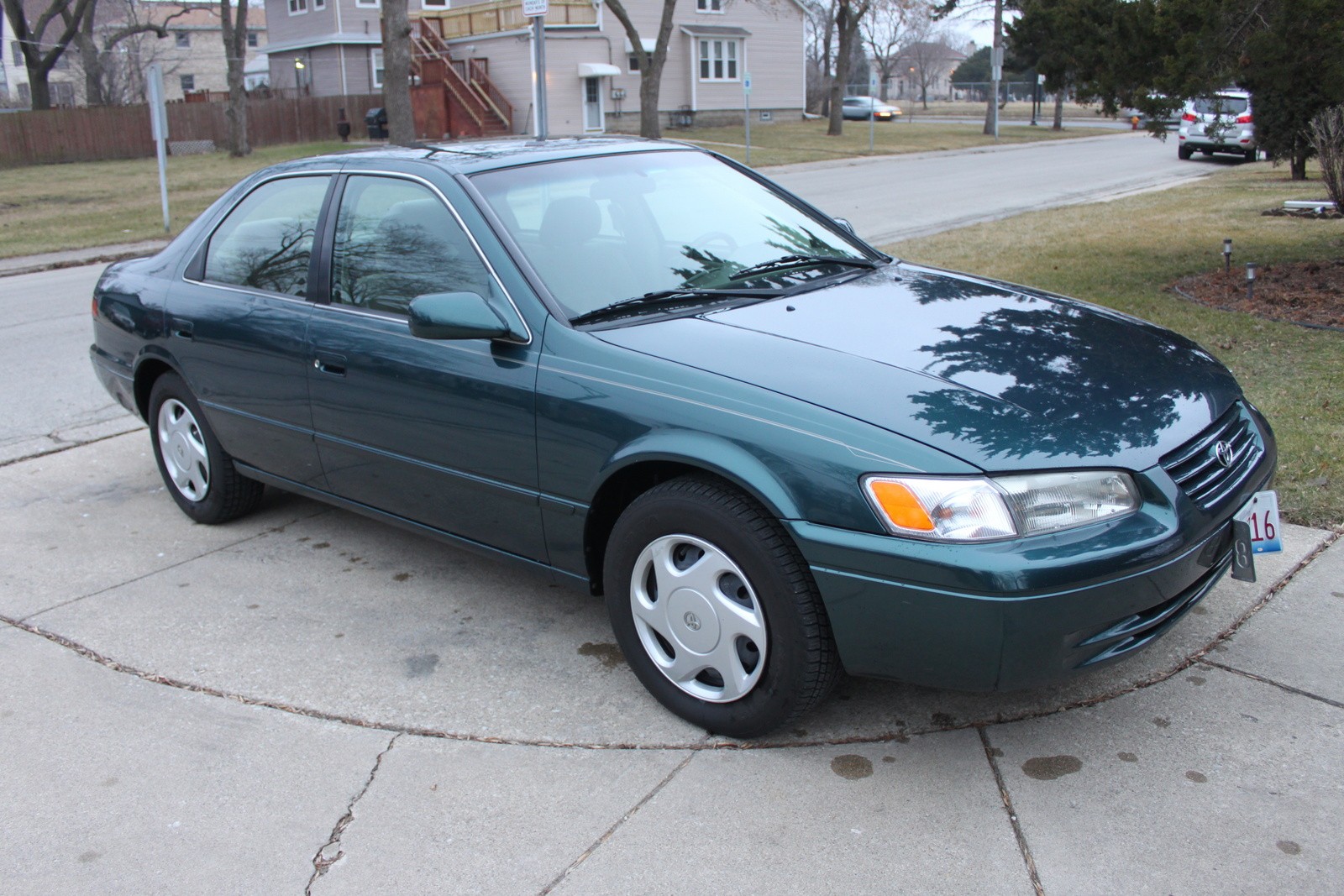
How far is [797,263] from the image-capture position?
4324 mm

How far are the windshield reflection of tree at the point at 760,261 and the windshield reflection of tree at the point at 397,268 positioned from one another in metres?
0.74

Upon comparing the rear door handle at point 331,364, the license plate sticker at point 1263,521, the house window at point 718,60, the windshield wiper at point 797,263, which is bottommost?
the license plate sticker at point 1263,521

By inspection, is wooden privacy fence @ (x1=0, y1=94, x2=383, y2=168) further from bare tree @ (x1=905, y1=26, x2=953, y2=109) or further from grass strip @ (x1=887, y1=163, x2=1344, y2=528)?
bare tree @ (x1=905, y1=26, x2=953, y2=109)

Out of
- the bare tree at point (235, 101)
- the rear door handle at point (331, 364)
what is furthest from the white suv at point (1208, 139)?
the bare tree at point (235, 101)

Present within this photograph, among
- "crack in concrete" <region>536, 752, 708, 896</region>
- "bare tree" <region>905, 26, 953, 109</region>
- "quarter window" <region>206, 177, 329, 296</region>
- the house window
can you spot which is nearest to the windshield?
"quarter window" <region>206, 177, 329, 296</region>

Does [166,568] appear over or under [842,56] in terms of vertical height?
under

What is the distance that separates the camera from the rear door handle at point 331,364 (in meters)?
4.21

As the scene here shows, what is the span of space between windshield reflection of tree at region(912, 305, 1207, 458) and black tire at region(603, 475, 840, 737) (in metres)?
0.55

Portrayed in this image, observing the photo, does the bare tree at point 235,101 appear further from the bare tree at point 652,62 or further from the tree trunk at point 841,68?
the tree trunk at point 841,68

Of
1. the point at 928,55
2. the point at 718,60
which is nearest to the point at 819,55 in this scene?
the point at 928,55

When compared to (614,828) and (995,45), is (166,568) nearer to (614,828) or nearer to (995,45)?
(614,828)

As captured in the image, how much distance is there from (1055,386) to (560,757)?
1.75 metres

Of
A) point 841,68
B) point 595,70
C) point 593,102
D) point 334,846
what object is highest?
point 841,68

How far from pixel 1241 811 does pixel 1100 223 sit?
495 inches
